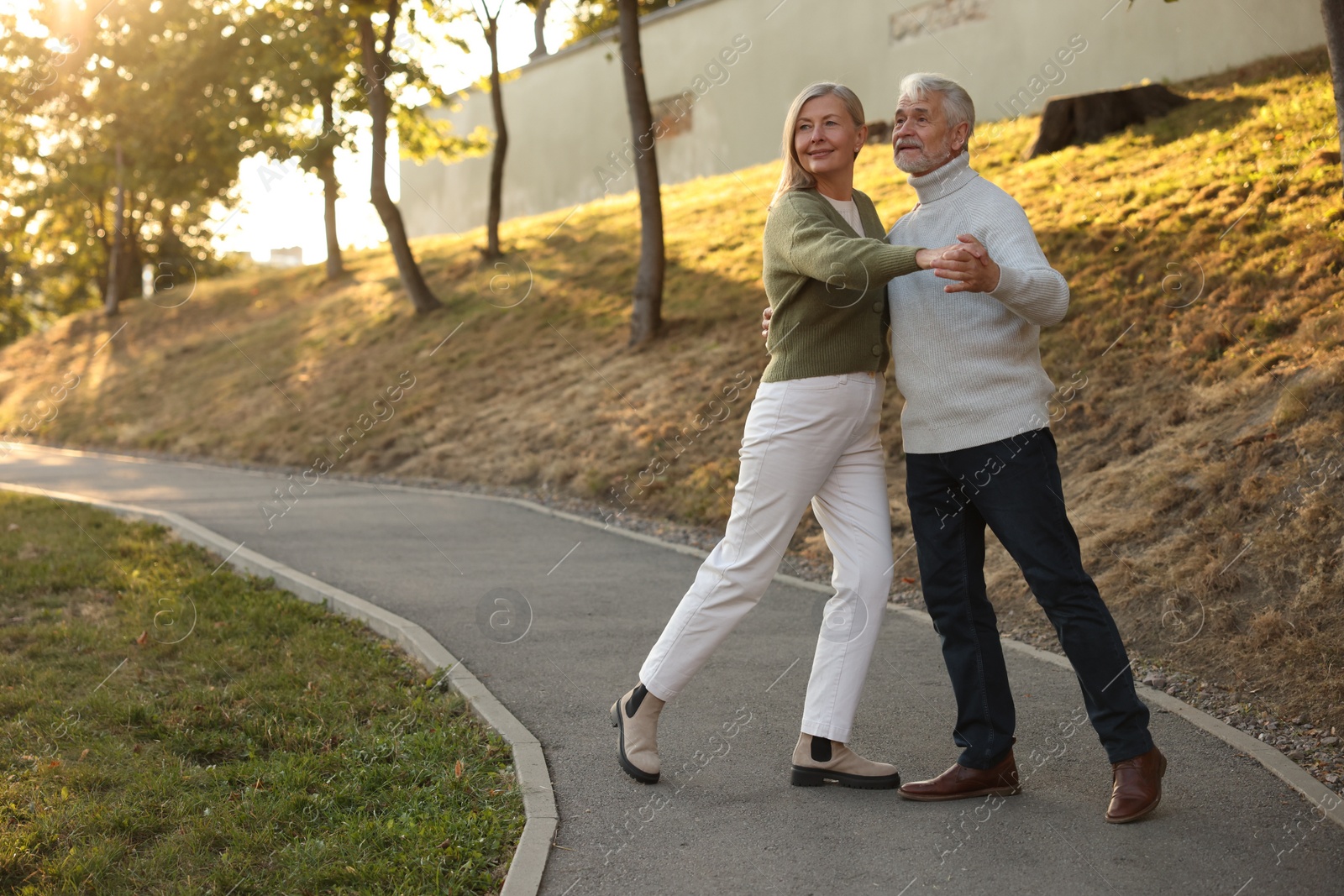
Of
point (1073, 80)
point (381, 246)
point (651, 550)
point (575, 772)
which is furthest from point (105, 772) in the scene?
point (381, 246)

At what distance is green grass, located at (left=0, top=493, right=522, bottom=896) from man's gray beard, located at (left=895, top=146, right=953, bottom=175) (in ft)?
8.16

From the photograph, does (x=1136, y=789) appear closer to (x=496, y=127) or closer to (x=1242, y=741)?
(x=1242, y=741)

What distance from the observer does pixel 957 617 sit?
3912 mm

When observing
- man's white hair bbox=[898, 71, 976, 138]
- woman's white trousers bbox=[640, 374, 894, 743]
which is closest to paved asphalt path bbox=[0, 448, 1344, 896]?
woman's white trousers bbox=[640, 374, 894, 743]

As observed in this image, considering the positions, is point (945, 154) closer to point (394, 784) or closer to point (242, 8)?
point (394, 784)

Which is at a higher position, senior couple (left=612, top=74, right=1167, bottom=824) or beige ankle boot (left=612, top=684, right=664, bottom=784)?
senior couple (left=612, top=74, right=1167, bottom=824)

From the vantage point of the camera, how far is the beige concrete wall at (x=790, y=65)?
54.9ft

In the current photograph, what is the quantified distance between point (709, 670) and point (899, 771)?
1.51 metres

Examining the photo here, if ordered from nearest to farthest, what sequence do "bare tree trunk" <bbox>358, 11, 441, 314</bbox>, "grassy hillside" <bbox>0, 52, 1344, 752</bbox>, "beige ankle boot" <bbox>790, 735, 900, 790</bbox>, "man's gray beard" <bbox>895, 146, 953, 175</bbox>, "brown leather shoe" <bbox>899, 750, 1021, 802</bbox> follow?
"man's gray beard" <bbox>895, 146, 953, 175</bbox>, "brown leather shoe" <bbox>899, 750, 1021, 802</bbox>, "beige ankle boot" <bbox>790, 735, 900, 790</bbox>, "grassy hillside" <bbox>0, 52, 1344, 752</bbox>, "bare tree trunk" <bbox>358, 11, 441, 314</bbox>

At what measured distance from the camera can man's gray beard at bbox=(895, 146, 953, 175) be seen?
3.70 m

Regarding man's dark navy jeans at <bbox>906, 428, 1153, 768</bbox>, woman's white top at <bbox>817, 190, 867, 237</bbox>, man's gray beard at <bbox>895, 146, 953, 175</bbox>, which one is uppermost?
man's gray beard at <bbox>895, 146, 953, 175</bbox>

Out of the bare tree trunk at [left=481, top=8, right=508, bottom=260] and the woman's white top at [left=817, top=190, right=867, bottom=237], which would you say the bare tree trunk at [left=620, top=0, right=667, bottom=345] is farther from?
the woman's white top at [left=817, top=190, right=867, bottom=237]

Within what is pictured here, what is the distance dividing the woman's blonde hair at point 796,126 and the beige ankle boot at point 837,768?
187cm

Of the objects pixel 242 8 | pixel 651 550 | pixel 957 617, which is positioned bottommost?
pixel 651 550
